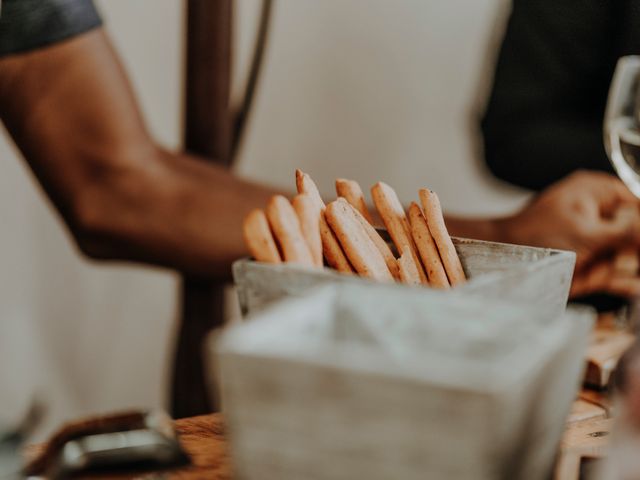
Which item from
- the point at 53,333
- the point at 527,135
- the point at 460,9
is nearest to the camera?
the point at 527,135

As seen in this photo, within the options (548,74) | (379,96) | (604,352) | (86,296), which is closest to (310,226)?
(604,352)

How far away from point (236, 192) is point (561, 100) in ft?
2.82

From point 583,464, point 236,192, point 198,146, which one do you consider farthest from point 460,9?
point 583,464

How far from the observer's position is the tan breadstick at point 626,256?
846 millimetres

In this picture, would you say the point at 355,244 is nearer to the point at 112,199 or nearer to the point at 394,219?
the point at 394,219

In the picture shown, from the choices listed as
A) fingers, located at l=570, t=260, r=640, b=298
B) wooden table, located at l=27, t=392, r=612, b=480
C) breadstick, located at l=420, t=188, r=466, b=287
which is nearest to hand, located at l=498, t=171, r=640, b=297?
fingers, located at l=570, t=260, r=640, b=298

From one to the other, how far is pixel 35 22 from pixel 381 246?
62 centimetres

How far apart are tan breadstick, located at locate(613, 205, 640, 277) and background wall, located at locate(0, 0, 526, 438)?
3.45ft

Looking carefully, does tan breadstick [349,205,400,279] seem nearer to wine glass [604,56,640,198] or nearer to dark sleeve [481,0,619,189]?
wine glass [604,56,640,198]

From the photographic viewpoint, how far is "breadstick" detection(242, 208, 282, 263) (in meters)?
0.43

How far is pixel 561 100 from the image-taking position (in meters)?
1.58

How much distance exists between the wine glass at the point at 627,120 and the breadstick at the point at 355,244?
1.09ft

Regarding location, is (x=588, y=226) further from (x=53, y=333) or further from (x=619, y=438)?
(x=53, y=333)

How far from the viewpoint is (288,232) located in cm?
43
